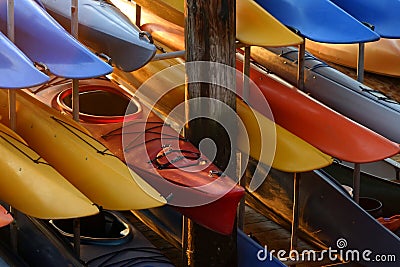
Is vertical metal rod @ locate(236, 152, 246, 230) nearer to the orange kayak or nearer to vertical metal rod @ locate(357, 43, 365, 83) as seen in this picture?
the orange kayak

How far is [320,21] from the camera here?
488 cm

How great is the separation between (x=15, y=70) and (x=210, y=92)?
2.99ft

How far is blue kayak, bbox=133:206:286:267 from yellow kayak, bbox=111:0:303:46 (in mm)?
959

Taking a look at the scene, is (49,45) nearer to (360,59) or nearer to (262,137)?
(262,137)

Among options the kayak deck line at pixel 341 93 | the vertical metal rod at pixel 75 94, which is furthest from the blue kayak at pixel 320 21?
the vertical metal rod at pixel 75 94

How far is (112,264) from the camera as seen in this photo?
163 inches

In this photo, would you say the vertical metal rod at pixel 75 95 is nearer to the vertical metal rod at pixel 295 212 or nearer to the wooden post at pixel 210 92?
the wooden post at pixel 210 92

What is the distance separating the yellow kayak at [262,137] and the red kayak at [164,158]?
14cm

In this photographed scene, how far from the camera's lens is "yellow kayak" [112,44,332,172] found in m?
4.40

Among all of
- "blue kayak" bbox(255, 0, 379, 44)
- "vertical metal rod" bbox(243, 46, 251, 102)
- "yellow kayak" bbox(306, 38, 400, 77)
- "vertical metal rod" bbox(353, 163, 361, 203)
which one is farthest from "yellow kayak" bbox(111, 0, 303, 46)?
"yellow kayak" bbox(306, 38, 400, 77)

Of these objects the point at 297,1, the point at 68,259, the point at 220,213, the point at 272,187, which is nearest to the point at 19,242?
the point at 68,259

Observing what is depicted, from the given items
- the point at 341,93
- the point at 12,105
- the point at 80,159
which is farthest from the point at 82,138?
the point at 341,93

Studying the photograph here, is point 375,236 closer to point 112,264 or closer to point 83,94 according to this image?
point 112,264

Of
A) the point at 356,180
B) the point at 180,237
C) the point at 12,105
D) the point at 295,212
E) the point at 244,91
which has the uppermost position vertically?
the point at 12,105
